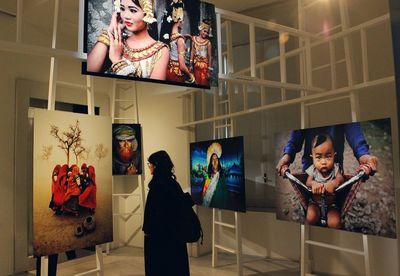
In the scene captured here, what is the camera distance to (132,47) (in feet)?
6.79

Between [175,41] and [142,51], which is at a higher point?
[175,41]

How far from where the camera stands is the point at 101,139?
2936 mm

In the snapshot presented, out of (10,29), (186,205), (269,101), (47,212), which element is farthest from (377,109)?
(10,29)

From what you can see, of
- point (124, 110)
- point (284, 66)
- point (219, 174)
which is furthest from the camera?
point (124, 110)

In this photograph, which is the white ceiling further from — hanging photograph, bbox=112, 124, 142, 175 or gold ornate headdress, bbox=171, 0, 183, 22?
gold ornate headdress, bbox=171, 0, 183, 22

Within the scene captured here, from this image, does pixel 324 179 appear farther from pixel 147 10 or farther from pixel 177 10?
pixel 147 10

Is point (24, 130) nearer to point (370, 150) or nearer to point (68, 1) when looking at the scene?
point (68, 1)

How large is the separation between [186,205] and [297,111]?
7.25ft

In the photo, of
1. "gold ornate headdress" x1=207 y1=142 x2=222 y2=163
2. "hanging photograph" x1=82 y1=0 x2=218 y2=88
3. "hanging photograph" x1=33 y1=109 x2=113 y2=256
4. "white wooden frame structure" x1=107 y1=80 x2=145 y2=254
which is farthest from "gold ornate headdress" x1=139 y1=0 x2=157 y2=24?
"white wooden frame structure" x1=107 y1=80 x2=145 y2=254

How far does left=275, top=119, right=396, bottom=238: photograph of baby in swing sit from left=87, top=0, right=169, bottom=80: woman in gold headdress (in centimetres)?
150

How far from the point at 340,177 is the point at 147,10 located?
1888mm

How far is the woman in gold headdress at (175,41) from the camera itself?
86.9 inches

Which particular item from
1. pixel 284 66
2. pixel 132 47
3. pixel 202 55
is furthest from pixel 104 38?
pixel 284 66

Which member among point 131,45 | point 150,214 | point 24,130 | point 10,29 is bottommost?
point 150,214
